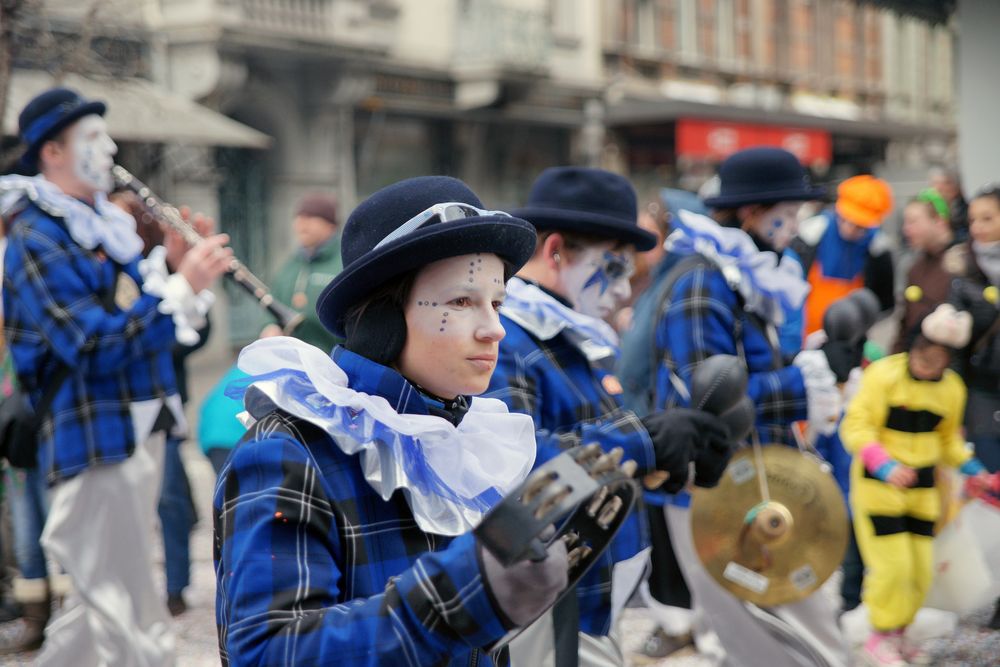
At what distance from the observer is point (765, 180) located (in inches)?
159

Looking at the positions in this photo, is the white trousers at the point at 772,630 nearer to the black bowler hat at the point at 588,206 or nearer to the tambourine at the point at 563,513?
the black bowler hat at the point at 588,206

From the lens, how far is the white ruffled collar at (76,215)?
3920 millimetres

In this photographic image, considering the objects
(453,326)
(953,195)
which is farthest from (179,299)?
(953,195)

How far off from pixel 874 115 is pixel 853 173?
405 centimetres

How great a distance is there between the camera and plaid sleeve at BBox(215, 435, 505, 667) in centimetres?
152

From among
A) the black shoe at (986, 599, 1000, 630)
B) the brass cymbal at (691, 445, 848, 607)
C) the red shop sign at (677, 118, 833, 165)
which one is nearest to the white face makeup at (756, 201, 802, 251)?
the brass cymbal at (691, 445, 848, 607)

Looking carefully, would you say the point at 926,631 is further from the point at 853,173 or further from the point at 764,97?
the point at 853,173

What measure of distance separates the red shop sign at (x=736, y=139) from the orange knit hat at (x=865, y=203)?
14.3 meters

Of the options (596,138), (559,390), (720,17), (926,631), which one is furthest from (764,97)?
(559,390)

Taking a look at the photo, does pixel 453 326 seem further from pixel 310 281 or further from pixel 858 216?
pixel 858 216

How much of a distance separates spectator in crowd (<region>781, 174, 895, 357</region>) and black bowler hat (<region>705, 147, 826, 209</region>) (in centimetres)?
267

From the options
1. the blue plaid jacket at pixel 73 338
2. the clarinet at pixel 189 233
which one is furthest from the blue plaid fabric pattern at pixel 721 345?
the blue plaid jacket at pixel 73 338

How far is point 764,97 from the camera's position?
29094 millimetres

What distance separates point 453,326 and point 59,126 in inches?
103
